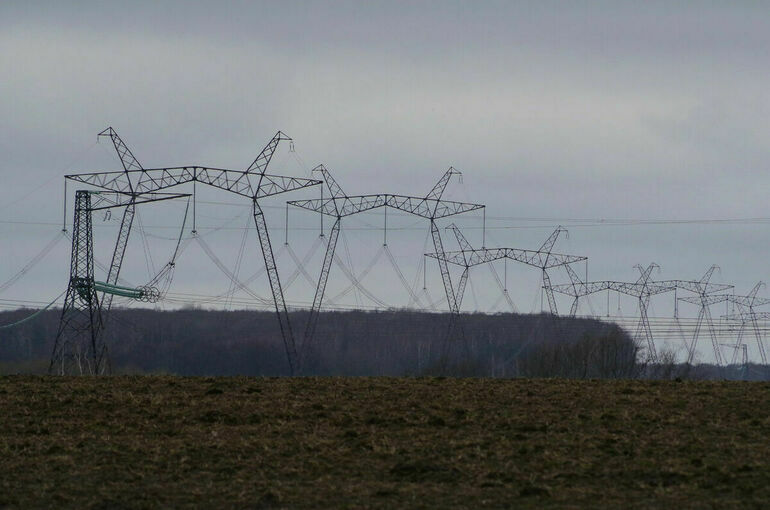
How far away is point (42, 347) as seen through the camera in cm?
11356

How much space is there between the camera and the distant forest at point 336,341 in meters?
102

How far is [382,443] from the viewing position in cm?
2708

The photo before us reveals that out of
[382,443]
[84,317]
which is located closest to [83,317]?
[84,317]

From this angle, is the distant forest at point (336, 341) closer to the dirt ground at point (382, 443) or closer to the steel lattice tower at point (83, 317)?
the steel lattice tower at point (83, 317)

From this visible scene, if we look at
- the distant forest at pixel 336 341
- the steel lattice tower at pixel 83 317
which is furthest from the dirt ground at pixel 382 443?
the distant forest at pixel 336 341

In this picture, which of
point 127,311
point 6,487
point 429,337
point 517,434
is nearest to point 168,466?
point 6,487

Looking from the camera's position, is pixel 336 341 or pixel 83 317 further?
pixel 336 341

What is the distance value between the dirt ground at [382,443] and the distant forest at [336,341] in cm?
6196

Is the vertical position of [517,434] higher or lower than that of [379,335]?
lower

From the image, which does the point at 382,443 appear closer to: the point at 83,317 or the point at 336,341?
the point at 83,317

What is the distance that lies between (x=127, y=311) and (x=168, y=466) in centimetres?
9929

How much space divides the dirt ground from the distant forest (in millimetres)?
61955

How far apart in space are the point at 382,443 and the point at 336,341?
296 ft

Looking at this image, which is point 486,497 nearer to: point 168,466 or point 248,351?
point 168,466
